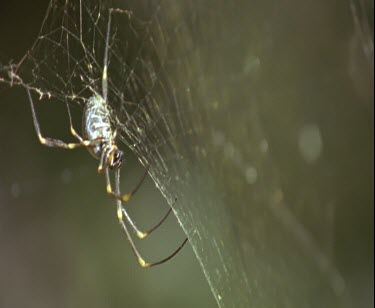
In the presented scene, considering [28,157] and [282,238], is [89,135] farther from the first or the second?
[28,157]

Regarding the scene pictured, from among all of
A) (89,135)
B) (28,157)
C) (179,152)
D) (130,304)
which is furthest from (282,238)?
(28,157)

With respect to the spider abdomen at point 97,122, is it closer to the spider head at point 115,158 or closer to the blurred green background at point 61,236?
the spider head at point 115,158

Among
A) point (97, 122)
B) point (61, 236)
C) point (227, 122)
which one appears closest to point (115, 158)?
point (97, 122)

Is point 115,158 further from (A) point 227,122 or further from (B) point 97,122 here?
(A) point 227,122

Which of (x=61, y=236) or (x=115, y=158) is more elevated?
(x=115, y=158)

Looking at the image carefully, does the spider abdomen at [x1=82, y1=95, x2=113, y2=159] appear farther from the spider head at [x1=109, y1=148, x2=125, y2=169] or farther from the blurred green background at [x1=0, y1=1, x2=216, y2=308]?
the blurred green background at [x1=0, y1=1, x2=216, y2=308]

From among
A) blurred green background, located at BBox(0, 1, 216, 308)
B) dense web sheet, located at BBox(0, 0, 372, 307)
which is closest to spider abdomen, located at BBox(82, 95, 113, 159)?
dense web sheet, located at BBox(0, 0, 372, 307)

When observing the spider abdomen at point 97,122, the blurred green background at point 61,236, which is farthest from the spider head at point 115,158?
the blurred green background at point 61,236
